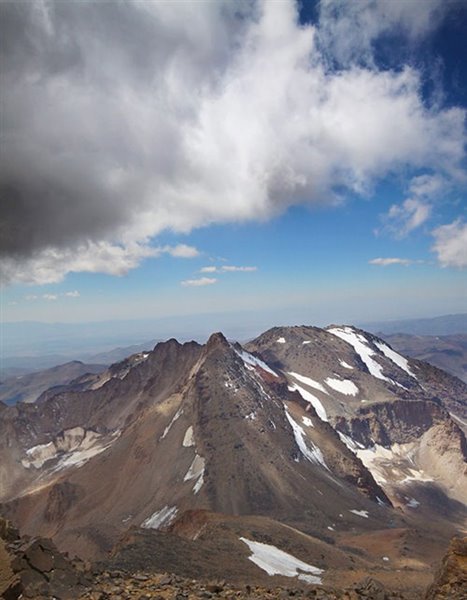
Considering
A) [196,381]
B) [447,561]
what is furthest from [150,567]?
[196,381]

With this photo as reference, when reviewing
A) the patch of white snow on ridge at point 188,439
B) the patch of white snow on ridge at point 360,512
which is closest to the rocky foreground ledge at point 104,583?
the patch of white snow on ridge at point 360,512

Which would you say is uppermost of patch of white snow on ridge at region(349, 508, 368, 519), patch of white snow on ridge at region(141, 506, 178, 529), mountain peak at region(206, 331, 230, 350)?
mountain peak at region(206, 331, 230, 350)

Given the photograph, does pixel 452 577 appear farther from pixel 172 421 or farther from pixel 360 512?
pixel 172 421

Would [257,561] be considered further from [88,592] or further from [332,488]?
[332,488]

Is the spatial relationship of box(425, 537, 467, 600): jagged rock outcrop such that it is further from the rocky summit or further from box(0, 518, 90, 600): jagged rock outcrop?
box(0, 518, 90, 600): jagged rock outcrop

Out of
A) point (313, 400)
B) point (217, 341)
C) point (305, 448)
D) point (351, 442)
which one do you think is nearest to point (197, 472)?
point (305, 448)

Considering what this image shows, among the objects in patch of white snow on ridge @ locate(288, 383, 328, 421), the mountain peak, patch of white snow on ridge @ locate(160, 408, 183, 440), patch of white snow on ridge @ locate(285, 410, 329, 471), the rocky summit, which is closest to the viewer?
the rocky summit

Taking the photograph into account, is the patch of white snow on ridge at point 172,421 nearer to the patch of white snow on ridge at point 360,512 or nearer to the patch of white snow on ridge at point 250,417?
the patch of white snow on ridge at point 250,417

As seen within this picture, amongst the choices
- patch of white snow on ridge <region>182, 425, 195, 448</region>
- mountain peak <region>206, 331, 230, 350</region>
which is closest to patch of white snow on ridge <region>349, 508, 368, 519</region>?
patch of white snow on ridge <region>182, 425, 195, 448</region>
